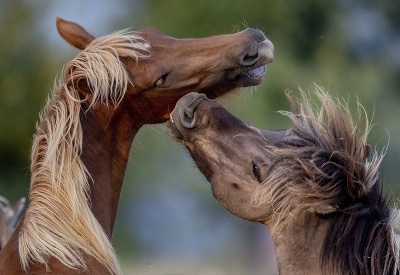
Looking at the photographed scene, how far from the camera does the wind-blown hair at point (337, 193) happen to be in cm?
380

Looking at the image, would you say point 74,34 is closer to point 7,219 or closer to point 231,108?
point 7,219

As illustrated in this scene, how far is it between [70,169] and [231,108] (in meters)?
9.09

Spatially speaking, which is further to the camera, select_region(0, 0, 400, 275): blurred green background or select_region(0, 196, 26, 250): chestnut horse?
select_region(0, 0, 400, 275): blurred green background

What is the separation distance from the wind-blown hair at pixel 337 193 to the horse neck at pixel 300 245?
0.03 m

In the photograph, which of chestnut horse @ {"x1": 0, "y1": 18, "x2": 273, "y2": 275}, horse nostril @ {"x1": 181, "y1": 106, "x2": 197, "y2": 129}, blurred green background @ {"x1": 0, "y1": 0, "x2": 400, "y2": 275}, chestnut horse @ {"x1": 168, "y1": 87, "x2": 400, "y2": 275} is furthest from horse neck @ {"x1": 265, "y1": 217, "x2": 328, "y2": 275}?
blurred green background @ {"x1": 0, "y1": 0, "x2": 400, "y2": 275}

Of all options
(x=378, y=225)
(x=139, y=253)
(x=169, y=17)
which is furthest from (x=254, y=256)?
(x=378, y=225)

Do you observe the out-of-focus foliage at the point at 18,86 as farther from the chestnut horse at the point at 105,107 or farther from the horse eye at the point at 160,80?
the horse eye at the point at 160,80

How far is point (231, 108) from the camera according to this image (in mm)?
13547

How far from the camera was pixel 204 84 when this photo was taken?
470 centimetres

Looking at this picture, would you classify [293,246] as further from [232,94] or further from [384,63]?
[384,63]

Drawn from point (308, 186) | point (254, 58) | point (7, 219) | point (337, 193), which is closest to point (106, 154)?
point (254, 58)

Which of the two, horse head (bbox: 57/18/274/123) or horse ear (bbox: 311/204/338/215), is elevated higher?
horse head (bbox: 57/18/274/123)

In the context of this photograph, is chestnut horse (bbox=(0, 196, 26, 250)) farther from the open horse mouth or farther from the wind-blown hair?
the wind-blown hair

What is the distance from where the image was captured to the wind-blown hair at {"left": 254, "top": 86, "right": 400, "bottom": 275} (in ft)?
12.5
